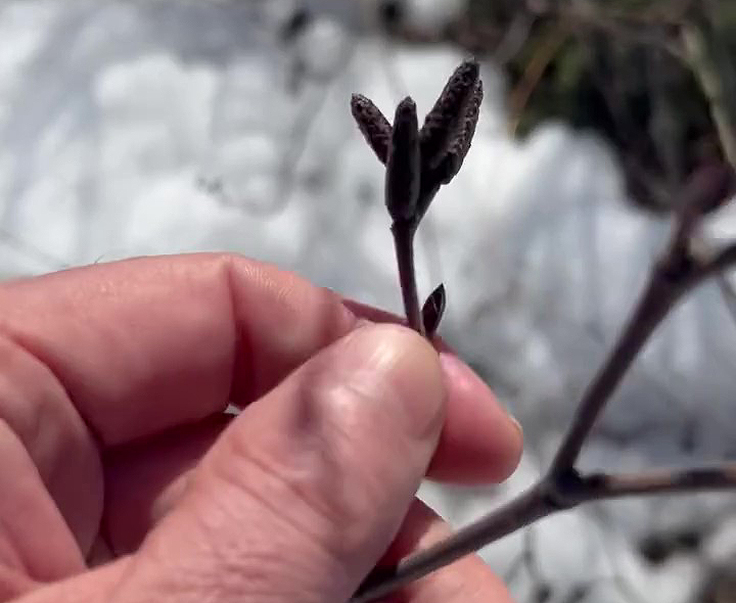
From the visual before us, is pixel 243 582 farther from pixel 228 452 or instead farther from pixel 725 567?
pixel 725 567

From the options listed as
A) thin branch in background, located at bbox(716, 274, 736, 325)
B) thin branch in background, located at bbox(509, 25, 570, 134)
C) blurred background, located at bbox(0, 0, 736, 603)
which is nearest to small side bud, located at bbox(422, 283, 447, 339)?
thin branch in background, located at bbox(716, 274, 736, 325)

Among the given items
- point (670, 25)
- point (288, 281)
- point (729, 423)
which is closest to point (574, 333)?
point (729, 423)

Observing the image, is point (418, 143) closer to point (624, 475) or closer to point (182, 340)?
point (624, 475)

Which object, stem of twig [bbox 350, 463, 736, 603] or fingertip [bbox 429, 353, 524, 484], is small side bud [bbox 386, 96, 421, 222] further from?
fingertip [bbox 429, 353, 524, 484]

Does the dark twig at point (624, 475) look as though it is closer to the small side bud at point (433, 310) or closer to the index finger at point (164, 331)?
the small side bud at point (433, 310)

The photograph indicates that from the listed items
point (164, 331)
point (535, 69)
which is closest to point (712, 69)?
point (535, 69)

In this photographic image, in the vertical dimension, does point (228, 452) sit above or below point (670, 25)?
below

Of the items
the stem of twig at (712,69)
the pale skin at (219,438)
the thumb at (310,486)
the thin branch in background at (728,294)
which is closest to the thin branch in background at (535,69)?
the stem of twig at (712,69)
